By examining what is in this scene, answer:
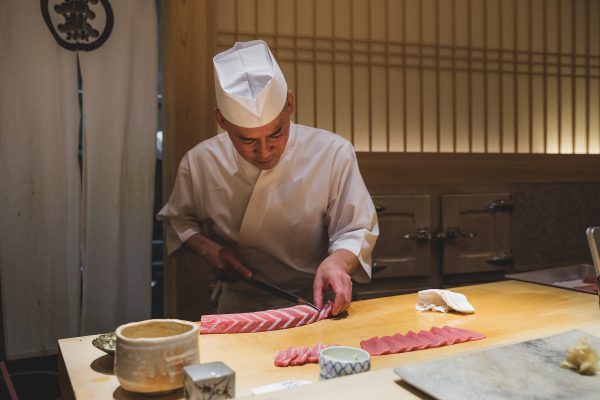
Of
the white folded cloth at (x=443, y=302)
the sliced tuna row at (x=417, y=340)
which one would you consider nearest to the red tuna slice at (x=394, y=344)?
the sliced tuna row at (x=417, y=340)

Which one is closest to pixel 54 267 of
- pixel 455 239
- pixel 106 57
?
pixel 106 57

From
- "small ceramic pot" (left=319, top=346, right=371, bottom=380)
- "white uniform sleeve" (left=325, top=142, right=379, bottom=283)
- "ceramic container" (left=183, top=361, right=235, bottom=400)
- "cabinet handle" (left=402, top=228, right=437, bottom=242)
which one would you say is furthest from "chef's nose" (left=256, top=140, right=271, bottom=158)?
"cabinet handle" (left=402, top=228, right=437, bottom=242)

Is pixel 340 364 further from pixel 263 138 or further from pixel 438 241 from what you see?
pixel 438 241

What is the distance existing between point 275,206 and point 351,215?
1.19 feet

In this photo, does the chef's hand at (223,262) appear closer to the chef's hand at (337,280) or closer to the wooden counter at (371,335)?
the chef's hand at (337,280)

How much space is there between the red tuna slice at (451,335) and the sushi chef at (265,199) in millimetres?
628

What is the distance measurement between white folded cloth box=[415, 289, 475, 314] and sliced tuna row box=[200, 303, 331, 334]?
40 centimetres

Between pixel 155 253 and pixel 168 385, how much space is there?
371cm

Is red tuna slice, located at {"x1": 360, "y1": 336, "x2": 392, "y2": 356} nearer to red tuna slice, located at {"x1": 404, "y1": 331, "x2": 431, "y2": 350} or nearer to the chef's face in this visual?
red tuna slice, located at {"x1": 404, "y1": 331, "x2": 431, "y2": 350}

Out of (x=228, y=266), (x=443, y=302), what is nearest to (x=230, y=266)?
(x=228, y=266)

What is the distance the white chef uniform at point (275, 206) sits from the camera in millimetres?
2541

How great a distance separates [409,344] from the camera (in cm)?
153

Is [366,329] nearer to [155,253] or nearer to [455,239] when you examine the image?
[455,239]

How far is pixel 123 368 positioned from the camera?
1.16 metres
